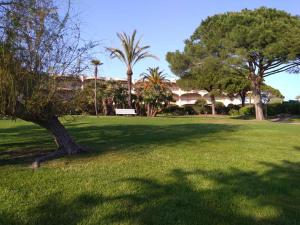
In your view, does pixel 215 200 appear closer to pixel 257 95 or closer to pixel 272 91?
pixel 257 95

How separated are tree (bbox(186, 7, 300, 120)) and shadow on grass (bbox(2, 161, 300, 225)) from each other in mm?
28517

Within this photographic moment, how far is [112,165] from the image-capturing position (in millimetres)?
9398

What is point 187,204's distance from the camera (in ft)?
21.3

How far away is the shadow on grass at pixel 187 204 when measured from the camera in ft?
19.0

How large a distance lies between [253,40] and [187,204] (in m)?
Result: 31.2

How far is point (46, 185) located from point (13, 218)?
1.71m

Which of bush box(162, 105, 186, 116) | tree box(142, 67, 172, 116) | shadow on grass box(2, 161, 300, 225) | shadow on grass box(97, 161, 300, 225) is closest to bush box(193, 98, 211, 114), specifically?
bush box(162, 105, 186, 116)

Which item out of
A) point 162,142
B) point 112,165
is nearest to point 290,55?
point 162,142

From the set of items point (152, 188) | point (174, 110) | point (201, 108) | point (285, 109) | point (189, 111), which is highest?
point (201, 108)

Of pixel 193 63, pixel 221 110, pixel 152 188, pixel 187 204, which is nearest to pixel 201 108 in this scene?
pixel 221 110

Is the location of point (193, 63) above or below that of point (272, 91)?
above

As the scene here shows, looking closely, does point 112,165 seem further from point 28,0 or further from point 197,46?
point 197,46

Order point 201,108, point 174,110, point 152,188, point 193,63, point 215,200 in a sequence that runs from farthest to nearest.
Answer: point 201,108 < point 174,110 < point 193,63 < point 152,188 < point 215,200

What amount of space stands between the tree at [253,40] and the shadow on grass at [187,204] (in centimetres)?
2852
